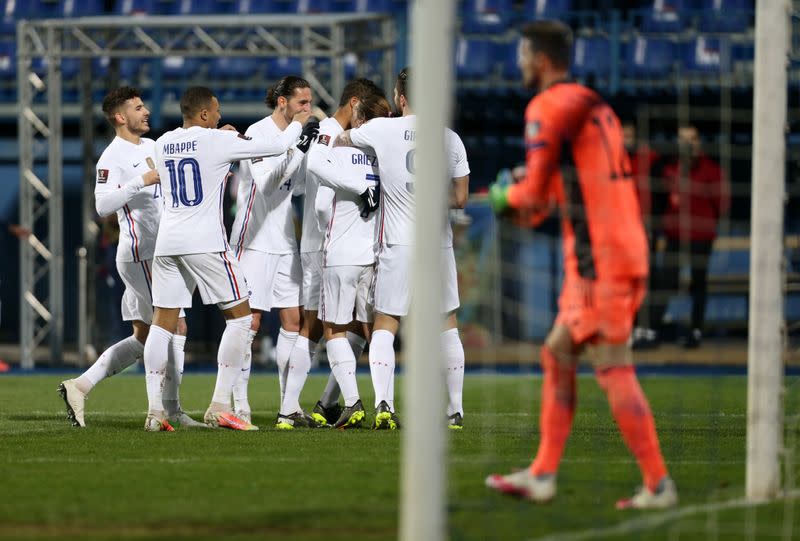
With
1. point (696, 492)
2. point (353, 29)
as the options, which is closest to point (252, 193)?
point (696, 492)

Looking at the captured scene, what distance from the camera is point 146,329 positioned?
31.7ft

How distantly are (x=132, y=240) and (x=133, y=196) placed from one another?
1.29ft

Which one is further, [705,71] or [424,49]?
[705,71]

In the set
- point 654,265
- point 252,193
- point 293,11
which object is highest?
point 293,11

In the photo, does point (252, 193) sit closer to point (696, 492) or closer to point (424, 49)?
point (696, 492)

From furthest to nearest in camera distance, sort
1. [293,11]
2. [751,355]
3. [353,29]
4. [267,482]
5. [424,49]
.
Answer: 1. [293,11]
2. [353,29]
3. [267,482]
4. [751,355]
5. [424,49]

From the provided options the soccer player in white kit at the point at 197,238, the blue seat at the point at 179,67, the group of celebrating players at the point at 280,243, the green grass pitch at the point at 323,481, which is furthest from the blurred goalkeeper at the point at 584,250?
the blue seat at the point at 179,67

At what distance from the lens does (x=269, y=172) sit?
943cm

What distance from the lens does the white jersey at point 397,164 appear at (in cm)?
875

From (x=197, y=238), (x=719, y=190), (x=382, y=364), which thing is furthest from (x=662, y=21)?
(x=197, y=238)

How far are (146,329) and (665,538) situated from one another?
5.58m

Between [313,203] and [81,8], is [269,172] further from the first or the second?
[81,8]

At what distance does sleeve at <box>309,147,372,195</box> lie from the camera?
29.0ft

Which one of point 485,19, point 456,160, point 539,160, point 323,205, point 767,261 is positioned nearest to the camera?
point 539,160
